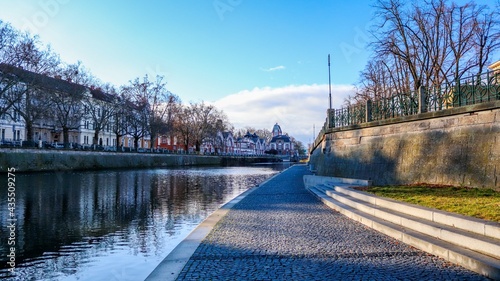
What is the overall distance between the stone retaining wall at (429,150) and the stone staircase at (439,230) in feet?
13.6

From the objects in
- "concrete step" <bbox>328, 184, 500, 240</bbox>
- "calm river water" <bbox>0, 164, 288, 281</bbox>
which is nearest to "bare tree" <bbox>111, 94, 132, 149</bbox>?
"calm river water" <bbox>0, 164, 288, 281</bbox>

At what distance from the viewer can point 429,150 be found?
15.3m

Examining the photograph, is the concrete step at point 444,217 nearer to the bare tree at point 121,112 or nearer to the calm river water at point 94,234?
the calm river water at point 94,234

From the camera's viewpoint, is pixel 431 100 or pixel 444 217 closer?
pixel 444 217

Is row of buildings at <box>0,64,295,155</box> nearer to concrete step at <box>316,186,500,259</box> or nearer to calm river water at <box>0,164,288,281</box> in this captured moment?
calm river water at <box>0,164,288,281</box>

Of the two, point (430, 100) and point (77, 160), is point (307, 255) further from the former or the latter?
point (77, 160)

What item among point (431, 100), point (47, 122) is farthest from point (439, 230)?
point (47, 122)

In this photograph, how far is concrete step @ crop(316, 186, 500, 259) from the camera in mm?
6164

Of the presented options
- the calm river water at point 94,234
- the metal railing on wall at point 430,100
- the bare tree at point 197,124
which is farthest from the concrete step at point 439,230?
the bare tree at point 197,124

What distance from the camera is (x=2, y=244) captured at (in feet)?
30.3

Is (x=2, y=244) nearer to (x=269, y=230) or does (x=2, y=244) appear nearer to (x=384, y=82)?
(x=269, y=230)

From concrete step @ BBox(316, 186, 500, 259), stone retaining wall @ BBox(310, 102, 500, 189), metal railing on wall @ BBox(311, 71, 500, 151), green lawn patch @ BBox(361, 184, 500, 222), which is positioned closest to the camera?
concrete step @ BBox(316, 186, 500, 259)

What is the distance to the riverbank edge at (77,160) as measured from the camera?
1586 inches

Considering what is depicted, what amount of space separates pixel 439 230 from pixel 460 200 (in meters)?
2.85
